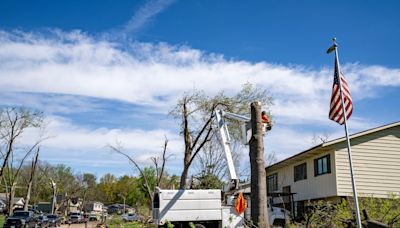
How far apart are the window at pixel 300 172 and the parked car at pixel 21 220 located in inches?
883

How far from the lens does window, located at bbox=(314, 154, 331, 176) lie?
2539 centimetres

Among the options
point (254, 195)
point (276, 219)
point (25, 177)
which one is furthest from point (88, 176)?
point (254, 195)

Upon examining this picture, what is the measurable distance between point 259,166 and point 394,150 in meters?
15.4

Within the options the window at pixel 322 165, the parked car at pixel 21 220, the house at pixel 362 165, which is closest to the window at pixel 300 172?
the house at pixel 362 165

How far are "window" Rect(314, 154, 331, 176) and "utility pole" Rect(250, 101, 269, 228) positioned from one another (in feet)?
42.8

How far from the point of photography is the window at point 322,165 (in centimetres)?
2539

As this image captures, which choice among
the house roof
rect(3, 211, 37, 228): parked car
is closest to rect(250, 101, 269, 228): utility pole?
the house roof

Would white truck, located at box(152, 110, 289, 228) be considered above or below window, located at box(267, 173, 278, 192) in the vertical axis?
below

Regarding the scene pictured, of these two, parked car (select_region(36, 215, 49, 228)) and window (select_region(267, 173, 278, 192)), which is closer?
window (select_region(267, 173, 278, 192))

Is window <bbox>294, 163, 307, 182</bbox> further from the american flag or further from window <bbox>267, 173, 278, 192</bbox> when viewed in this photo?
the american flag

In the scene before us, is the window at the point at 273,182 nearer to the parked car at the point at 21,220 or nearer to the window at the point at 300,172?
the window at the point at 300,172

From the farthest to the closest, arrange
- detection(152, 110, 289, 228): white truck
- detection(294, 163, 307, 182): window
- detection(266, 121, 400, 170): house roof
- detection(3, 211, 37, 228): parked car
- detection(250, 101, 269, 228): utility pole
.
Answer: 1. detection(3, 211, 37, 228): parked car
2. detection(294, 163, 307, 182): window
3. detection(266, 121, 400, 170): house roof
4. detection(152, 110, 289, 228): white truck
5. detection(250, 101, 269, 228): utility pole

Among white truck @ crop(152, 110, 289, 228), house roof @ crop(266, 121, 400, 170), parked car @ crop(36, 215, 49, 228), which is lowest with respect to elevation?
parked car @ crop(36, 215, 49, 228)

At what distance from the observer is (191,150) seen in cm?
3366
